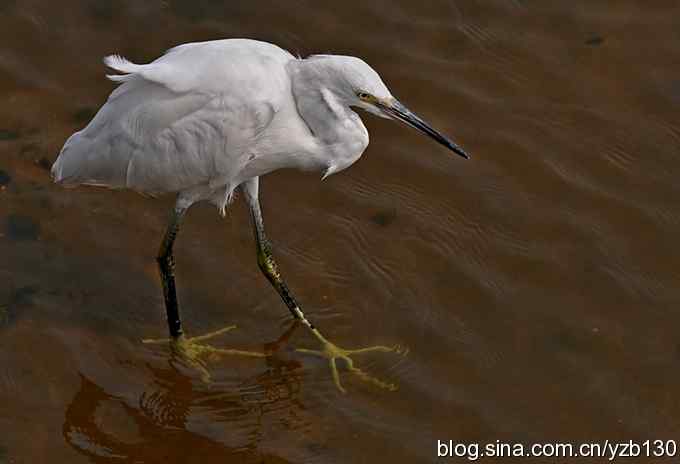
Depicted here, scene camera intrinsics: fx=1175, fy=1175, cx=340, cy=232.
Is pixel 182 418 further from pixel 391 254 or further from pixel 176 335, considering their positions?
pixel 391 254

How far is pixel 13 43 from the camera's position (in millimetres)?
6547

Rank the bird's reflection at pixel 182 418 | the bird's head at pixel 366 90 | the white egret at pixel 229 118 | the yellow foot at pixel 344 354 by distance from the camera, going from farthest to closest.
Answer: the yellow foot at pixel 344 354
the bird's reflection at pixel 182 418
the white egret at pixel 229 118
the bird's head at pixel 366 90

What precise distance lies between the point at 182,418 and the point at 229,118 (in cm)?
129

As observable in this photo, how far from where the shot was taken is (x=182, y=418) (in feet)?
16.1

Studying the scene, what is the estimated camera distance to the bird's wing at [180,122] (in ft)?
14.9

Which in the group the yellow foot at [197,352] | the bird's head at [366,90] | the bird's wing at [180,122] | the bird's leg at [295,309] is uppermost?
the bird's head at [366,90]

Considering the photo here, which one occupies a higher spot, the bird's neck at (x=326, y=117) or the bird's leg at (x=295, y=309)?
the bird's neck at (x=326, y=117)

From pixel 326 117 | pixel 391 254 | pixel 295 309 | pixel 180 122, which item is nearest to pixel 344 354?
pixel 295 309


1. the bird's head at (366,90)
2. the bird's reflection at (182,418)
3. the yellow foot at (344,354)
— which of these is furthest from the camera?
the yellow foot at (344,354)

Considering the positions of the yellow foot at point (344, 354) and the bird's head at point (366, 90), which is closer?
the bird's head at point (366, 90)

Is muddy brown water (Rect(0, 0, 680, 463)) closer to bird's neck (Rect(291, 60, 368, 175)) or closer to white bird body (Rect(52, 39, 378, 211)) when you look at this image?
white bird body (Rect(52, 39, 378, 211))

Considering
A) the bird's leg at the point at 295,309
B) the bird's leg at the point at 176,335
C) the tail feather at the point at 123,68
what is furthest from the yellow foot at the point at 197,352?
the tail feather at the point at 123,68

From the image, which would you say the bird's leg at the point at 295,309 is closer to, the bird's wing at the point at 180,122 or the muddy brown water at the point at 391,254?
the muddy brown water at the point at 391,254

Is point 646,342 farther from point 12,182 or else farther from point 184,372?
point 12,182
